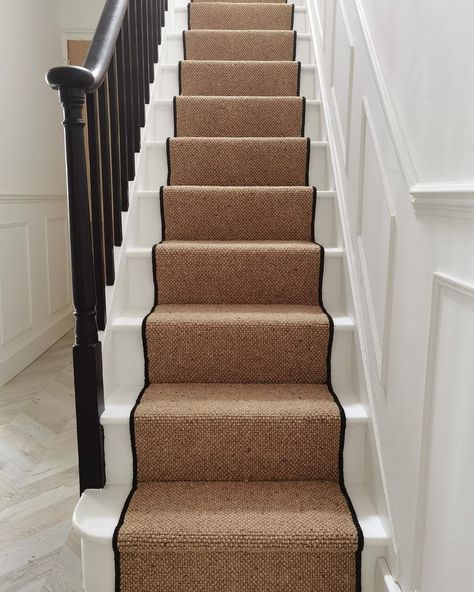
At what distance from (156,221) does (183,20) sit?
1.69m

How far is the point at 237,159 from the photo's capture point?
230 cm

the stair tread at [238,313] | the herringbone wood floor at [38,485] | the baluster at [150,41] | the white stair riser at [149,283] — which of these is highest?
the baluster at [150,41]

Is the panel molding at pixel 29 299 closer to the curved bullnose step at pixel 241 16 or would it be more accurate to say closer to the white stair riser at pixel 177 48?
the white stair riser at pixel 177 48

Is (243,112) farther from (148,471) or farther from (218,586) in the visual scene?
(218,586)

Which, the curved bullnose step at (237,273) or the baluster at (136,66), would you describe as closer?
the curved bullnose step at (237,273)

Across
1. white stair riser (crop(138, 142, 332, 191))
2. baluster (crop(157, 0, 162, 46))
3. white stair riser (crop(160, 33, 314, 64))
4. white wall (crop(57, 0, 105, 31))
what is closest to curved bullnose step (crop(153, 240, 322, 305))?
white stair riser (crop(138, 142, 332, 191))

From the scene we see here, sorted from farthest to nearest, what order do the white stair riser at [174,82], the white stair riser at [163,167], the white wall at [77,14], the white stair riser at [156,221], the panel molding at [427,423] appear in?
1. the white wall at [77,14]
2. the white stair riser at [174,82]
3. the white stair riser at [163,167]
4. the white stair riser at [156,221]
5. the panel molding at [427,423]

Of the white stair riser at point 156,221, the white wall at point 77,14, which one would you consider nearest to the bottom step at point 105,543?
the white stair riser at point 156,221

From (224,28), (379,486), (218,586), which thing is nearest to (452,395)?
(379,486)

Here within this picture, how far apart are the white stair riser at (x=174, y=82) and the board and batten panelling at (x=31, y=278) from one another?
3.63ft

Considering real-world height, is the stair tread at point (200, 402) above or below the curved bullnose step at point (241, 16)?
below

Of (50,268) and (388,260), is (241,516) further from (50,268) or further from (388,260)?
(50,268)

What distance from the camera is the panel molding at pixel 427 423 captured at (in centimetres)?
101

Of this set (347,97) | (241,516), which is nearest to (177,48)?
(347,97)
